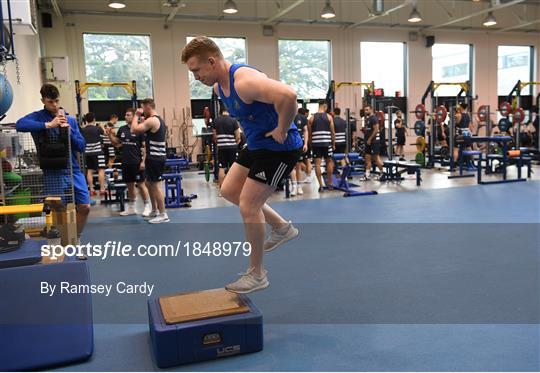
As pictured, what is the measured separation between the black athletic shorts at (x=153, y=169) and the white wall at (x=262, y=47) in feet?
27.9

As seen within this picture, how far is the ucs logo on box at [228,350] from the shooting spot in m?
2.32

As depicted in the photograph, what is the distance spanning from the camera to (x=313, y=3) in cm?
1474

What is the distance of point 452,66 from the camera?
56.6ft

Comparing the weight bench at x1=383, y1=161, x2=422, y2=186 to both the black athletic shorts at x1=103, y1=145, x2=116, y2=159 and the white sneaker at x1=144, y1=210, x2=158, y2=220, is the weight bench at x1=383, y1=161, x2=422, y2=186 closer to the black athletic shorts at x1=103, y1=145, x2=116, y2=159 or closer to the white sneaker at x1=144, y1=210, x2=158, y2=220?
the white sneaker at x1=144, y1=210, x2=158, y2=220

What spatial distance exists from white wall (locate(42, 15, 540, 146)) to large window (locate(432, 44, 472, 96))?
286mm

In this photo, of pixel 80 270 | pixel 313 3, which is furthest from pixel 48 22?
pixel 80 270

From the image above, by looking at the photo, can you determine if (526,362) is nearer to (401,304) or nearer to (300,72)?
(401,304)

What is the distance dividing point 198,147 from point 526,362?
12.9 metres

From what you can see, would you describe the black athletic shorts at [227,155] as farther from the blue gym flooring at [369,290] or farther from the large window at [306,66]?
the large window at [306,66]

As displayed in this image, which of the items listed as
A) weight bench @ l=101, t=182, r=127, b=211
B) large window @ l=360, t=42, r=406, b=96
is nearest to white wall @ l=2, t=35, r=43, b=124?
weight bench @ l=101, t=182, r=127, b=211

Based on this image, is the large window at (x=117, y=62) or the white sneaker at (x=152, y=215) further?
the large window at (x=117, y=62)

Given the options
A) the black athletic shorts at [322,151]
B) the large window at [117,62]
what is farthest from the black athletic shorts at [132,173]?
the large window at [117,62]

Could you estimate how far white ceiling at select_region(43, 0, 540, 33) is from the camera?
1304cm

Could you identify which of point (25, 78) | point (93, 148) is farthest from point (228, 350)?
point (25, 78)
